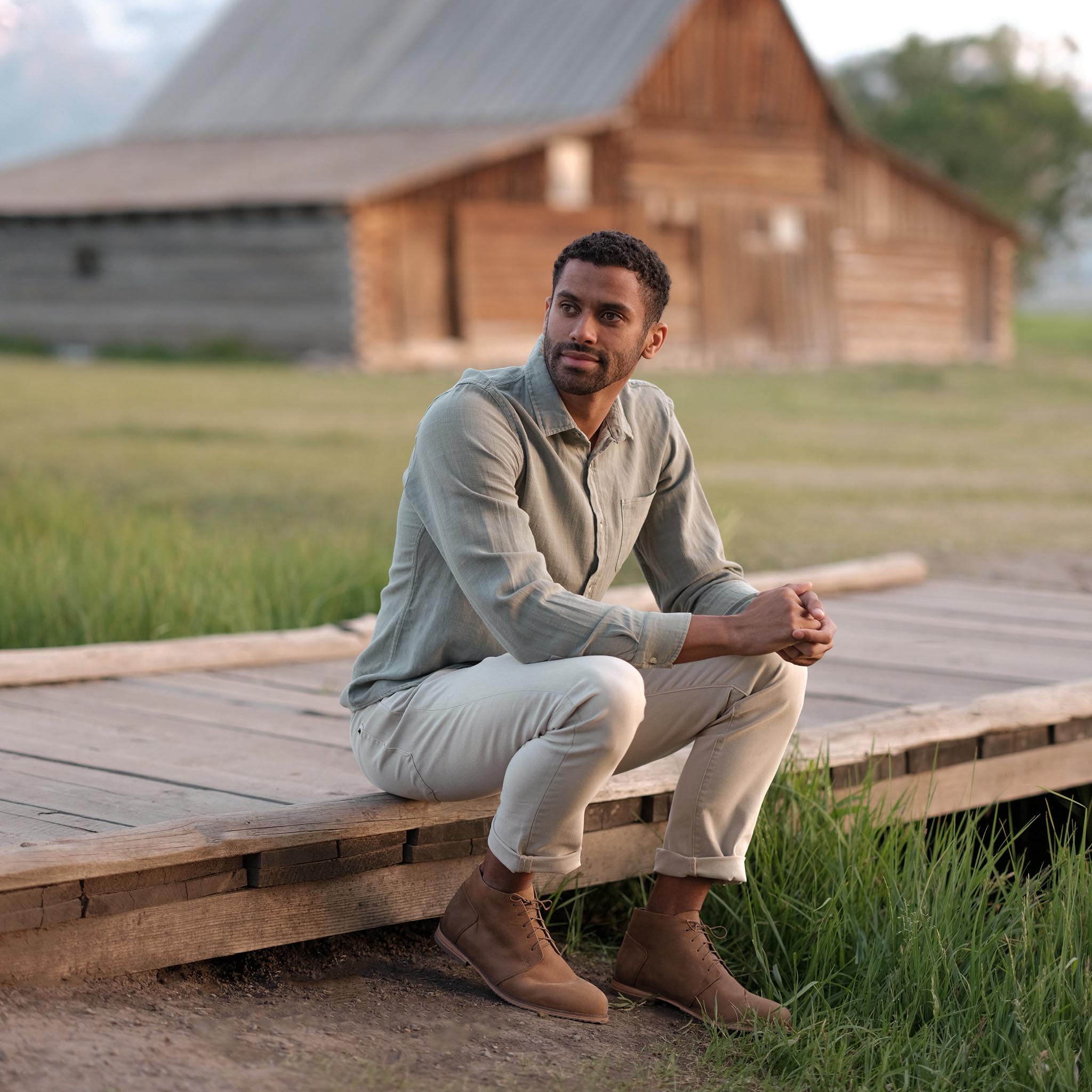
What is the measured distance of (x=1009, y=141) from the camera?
164ft

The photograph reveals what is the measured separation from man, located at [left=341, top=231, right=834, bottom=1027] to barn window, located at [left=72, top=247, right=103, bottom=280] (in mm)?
24587

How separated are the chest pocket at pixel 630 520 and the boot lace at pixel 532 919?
27.8 inches

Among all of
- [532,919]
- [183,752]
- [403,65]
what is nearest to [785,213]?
[403,65]

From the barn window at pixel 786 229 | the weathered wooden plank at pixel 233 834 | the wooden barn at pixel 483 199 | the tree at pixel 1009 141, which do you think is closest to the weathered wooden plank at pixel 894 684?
the weathered wooden plank at pixel 233 834

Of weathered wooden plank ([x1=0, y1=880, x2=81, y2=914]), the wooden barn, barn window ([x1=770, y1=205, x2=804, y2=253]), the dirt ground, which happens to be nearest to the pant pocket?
the dirt ground

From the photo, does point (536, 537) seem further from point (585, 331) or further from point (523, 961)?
point (523, 961)

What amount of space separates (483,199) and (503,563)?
22.3m

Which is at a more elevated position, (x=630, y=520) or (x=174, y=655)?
(x=630, y=520)

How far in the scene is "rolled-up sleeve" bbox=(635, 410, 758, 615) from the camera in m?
3.65

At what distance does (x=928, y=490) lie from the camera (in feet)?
41.6

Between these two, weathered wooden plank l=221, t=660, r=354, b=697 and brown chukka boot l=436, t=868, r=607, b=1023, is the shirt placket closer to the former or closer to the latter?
brown chukka boot l=436, t=868, r=607, b=1023

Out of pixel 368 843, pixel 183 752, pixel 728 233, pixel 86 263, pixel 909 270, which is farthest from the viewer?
pixel 909 270

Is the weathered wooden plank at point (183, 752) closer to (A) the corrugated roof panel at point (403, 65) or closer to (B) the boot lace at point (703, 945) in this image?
(B) the boot lace at point (703, 945)

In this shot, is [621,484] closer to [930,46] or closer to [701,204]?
[701,204]
